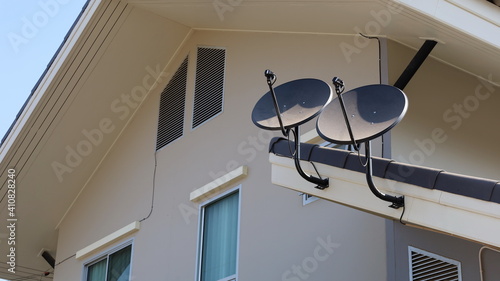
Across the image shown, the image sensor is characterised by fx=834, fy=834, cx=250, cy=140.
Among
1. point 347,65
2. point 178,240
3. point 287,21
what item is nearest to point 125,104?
point 178,240

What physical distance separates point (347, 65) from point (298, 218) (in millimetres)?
1643

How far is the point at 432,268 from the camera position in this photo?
7.36m

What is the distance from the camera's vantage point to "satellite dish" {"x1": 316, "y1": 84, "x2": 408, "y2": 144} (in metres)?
5.95

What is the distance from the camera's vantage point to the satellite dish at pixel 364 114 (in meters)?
5.95

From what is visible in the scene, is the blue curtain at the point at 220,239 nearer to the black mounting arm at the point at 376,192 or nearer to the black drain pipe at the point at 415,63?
the black drain pipe at the point at 415,63

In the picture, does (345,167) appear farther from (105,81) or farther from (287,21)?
(105,81)
